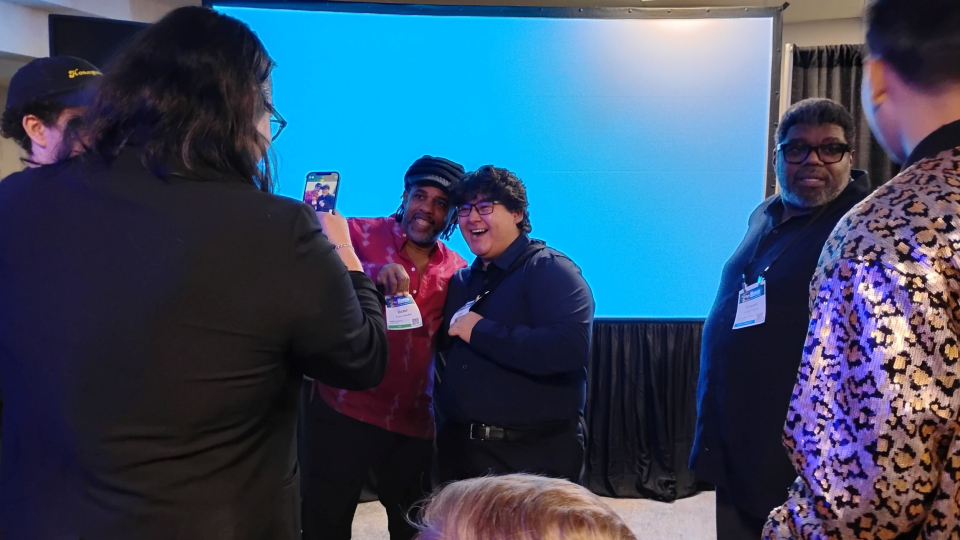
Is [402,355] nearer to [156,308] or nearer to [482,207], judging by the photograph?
[482,207]

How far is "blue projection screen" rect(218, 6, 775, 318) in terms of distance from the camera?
9.68 feet

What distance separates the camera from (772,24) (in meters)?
3.00

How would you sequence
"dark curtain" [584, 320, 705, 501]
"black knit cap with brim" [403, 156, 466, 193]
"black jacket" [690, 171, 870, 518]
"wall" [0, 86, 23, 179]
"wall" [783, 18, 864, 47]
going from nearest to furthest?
"black jacket" [690, 171, 870, 518] → "black knit cap with brim" [403, 156, 466, 193] → "dark curtain" [584, 320, 705, 501] → "wall" [783, 18, 864, 47] → "wall" [0, 86, 23, 179]

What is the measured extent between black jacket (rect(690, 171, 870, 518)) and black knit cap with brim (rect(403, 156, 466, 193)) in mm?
959

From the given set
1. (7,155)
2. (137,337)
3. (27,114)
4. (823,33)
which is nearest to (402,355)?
(27,114)

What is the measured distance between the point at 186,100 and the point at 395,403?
4.52 feet

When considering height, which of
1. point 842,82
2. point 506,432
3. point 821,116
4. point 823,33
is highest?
point 823,33

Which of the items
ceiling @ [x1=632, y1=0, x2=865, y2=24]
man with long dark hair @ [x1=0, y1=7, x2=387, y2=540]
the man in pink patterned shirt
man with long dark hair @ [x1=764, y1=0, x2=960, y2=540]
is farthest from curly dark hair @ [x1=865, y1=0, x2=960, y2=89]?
ceiling @ [x1=632, y1=0, x2=865, y2=24]

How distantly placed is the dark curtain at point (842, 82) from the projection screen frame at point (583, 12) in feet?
3.21

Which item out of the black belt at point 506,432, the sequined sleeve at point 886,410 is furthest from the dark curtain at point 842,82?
the sequined sleeve at point 886,410

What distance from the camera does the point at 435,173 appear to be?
2.19 m

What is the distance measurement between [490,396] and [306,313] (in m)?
1.06

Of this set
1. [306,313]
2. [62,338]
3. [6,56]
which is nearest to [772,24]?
[306,313]

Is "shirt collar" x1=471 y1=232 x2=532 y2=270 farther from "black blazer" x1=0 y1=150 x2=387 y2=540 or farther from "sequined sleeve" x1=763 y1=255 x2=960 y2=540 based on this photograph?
"sequined sleeve" x1=763 y1=255 x2=960 y2=540
